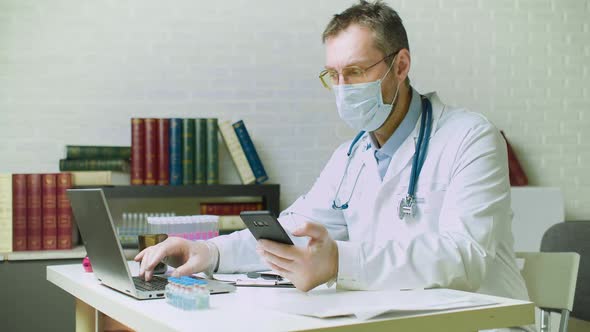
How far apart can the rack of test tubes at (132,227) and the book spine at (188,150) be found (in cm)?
21

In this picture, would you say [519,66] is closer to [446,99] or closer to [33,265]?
[446,99]

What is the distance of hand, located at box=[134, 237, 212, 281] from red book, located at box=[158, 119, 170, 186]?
198 cm

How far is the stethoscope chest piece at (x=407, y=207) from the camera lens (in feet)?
6.07

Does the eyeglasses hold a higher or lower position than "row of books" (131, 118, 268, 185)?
higher

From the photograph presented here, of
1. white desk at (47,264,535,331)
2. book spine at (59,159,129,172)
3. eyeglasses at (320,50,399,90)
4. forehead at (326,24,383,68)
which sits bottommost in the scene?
white desk at (47,264,535,331)

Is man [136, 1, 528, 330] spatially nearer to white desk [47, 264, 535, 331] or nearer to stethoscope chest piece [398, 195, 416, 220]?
stethoscope chest piece [398, 195, 416, 220]

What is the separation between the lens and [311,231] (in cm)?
141

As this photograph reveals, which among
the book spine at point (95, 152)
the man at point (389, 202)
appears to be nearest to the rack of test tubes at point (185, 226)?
the man at point (389, 202)

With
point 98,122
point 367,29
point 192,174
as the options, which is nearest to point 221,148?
point 192,174

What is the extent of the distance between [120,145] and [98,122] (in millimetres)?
171

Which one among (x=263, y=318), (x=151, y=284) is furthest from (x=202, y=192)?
(x=263, y=318)

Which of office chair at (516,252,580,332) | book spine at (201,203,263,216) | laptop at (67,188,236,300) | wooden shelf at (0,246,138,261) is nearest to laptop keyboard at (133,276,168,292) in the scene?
laptop at (67,188,236,300)

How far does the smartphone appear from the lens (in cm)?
138

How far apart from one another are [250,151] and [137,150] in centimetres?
61
